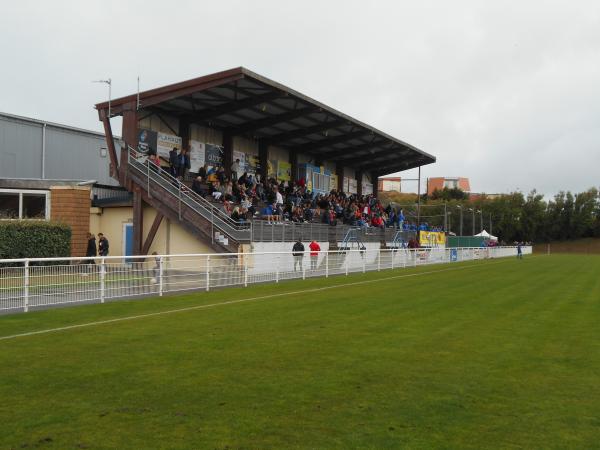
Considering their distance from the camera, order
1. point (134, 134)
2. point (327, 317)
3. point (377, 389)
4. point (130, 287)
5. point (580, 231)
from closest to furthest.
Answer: point (377, 389), point (327, 317), point (130, 287), point (134, 134), point (580, 231)

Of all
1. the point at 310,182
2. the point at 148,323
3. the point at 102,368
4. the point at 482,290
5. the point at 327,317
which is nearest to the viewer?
the point at 102,368

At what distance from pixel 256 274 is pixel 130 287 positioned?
20.0ft

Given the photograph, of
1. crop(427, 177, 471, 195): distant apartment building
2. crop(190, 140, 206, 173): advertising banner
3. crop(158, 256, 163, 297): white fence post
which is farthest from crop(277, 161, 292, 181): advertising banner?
crop(427, 177, 471, 195): distant apartment building

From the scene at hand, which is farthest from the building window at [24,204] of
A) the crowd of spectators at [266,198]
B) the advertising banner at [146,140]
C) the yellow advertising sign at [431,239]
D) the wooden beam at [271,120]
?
the yellow advertising sign at [431,239]

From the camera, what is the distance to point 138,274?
1557cm

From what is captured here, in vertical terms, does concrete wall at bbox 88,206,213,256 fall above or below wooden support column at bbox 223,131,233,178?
below

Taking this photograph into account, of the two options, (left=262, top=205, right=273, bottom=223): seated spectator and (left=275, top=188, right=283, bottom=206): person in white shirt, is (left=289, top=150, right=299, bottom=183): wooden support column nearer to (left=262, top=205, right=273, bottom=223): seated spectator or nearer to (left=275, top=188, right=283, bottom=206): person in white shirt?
(left=275, top=188, right=283, bottom=206): person in white shirt

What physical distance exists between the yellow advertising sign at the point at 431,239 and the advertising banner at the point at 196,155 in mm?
19955

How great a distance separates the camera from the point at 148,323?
441 inches

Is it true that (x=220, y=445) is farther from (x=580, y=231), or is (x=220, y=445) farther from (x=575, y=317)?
(x=580, y=231)

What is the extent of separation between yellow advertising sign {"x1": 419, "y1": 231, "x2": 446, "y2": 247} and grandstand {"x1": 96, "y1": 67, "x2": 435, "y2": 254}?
12.3ft

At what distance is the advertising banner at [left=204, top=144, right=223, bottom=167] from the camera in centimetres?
3559

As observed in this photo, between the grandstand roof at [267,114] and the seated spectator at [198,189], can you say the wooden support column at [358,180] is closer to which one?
the grandstand roof at [267,114]

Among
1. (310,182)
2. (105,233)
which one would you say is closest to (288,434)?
(105,233)
